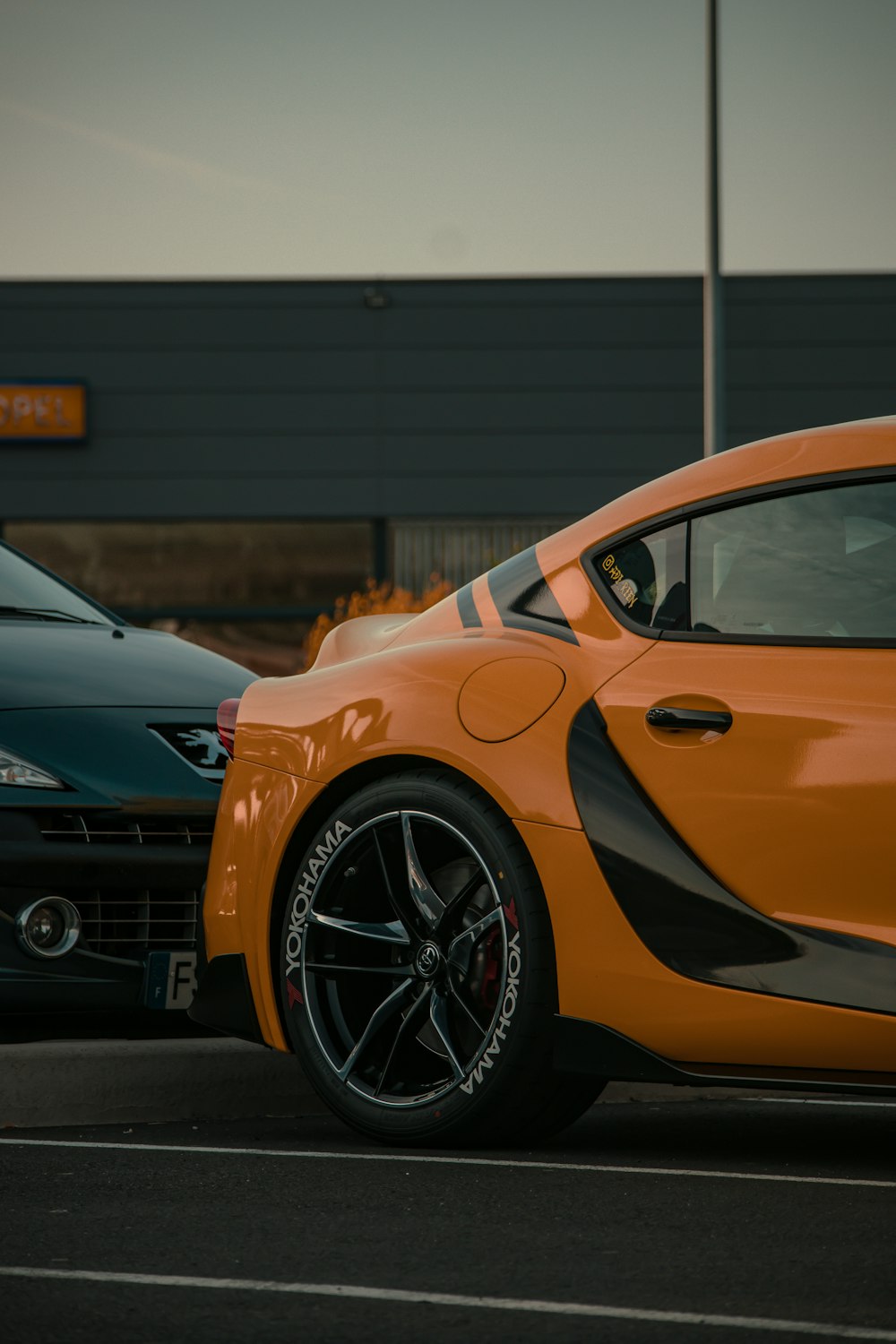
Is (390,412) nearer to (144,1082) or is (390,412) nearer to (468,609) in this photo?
(144,1082)

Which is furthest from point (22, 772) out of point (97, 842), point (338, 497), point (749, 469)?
point (338, 497)

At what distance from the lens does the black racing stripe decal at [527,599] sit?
4.27 meters

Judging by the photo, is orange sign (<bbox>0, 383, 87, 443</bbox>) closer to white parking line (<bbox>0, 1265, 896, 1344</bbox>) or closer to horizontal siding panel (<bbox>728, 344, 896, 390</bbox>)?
horizontal siding panel (<bbox>728, 344, 896, 390</bbox>)

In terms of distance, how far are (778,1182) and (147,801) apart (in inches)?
79.1

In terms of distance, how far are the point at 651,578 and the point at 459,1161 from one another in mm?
1304

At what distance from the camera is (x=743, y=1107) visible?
5273mm

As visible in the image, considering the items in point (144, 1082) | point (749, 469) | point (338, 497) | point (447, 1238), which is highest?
point (338, 497)

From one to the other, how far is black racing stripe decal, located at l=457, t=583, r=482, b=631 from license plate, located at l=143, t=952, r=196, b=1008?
4.02 ft

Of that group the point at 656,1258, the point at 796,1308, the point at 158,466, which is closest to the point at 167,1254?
the point at 656,1258

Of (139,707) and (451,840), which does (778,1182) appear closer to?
(451,840)

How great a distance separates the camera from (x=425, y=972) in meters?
4.20

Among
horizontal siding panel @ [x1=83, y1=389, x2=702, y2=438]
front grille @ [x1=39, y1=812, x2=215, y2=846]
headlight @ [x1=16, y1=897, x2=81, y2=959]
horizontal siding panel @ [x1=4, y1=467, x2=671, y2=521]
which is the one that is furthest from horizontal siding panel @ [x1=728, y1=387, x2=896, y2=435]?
headlight @ [x1=16, y1=897, x2=81, y2=959]

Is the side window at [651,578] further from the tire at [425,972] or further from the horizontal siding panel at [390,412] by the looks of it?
the horizontal siding panel at [390,412]

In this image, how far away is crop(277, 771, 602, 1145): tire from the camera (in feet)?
13.3
